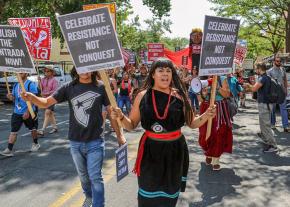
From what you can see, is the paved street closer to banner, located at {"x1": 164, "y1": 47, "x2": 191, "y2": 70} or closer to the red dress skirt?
the red dress skirt

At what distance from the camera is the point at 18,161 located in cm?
726

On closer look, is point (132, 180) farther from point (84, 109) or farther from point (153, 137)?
point (153, 137)

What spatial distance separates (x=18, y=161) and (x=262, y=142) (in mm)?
5246

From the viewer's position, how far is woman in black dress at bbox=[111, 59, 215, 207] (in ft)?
12.7

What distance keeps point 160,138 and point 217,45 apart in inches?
56.7

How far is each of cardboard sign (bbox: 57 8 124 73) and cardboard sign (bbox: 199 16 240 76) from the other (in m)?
1.08

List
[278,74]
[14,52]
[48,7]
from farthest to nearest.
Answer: [48,7], [278,74], [14,52]

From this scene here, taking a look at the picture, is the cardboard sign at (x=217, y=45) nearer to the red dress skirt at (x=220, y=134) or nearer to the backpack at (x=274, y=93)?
the red dress skirt at (x=220, y=134)

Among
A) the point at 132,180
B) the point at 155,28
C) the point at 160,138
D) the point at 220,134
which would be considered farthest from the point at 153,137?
the point at 155,28

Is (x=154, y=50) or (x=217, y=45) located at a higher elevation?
(x=154, y=50)

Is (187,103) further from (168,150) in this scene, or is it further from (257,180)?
(257,180)

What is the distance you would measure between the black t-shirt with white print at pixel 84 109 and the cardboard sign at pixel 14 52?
0.75m

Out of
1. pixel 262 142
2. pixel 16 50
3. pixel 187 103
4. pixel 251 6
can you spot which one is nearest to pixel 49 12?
pixel 251 6

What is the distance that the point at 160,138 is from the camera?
3887 mm
